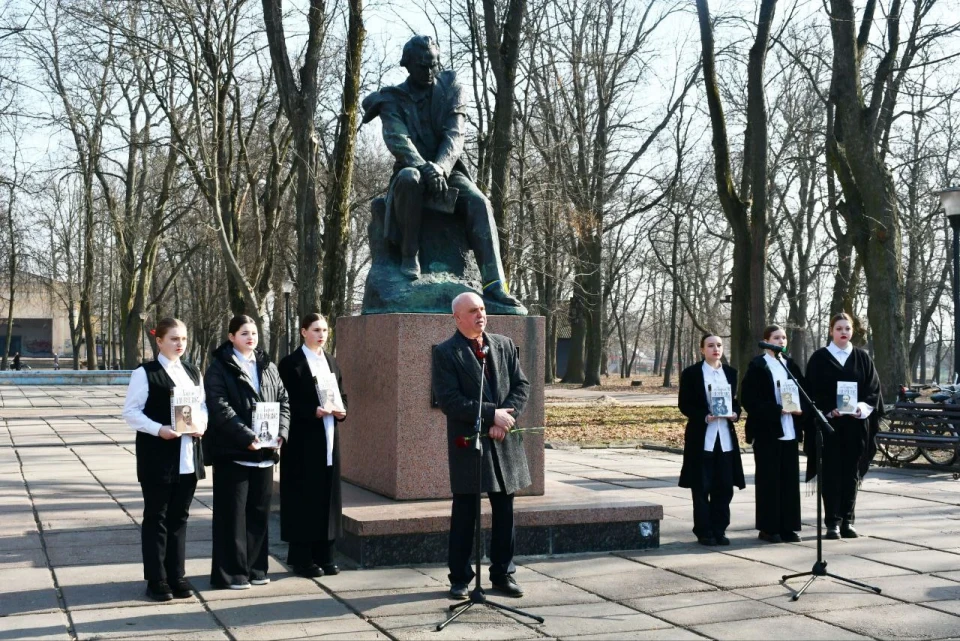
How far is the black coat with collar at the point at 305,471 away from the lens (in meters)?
6.84

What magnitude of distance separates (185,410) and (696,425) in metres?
3.98

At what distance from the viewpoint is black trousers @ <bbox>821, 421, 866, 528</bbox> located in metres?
8.34

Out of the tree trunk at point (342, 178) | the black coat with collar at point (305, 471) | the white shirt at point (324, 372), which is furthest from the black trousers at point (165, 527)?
the tree trunk at point (342, 178)

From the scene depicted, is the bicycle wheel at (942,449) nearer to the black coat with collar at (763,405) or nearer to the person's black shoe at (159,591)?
the black coat with collar at (763,405)

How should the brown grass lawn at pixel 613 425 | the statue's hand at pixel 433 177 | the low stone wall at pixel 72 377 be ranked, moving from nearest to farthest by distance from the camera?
the statue's hand at pixel 433 177
the brown grass lawn at pixel 613 425
the low stone wall at pixel 72 377

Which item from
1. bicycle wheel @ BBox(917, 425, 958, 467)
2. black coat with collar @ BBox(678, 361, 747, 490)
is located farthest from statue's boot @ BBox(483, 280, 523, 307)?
bicycle wheel @ BBox(917, 425, 958, 467)

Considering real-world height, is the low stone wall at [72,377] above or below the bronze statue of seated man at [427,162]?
below

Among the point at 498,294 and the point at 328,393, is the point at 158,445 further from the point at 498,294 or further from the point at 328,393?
the point at 498,294

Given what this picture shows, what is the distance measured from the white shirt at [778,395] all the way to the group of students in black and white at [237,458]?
3.43 m

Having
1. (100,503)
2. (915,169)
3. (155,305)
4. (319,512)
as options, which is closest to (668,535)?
(319,512)

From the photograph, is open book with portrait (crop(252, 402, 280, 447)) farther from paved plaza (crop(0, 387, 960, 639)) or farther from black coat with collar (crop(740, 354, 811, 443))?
black coat with collar (crop(740, 354, 811, 443))

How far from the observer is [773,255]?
43125mm

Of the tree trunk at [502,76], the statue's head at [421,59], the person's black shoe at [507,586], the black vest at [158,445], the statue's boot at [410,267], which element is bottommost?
the person's black shoe at [507,586]

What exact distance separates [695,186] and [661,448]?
21.6 m
